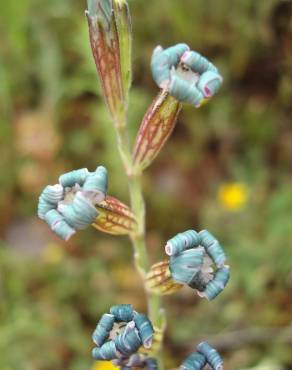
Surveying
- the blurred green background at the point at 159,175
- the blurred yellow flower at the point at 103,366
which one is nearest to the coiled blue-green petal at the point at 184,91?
the blurred green background at the point at 159,175

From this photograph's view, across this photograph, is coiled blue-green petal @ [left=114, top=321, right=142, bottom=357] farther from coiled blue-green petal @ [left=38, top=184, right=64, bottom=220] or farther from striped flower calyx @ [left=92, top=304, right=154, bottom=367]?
coiled blue-green petal @ [left=38, top=184, right=64, bottom=220]

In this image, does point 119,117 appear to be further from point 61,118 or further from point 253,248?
point 61,118

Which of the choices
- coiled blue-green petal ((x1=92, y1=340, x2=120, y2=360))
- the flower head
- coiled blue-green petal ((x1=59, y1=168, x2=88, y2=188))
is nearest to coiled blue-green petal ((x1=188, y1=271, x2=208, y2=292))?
the flower head

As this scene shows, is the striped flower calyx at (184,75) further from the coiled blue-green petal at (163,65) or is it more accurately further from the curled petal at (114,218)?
the curled petal at (114,218)

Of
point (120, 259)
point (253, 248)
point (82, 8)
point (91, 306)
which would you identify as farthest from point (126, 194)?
point (82, 8)

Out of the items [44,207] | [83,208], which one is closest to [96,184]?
[83,208]
